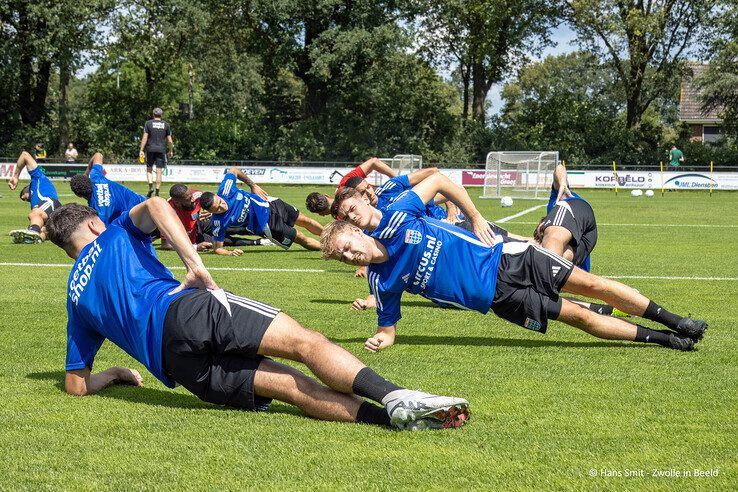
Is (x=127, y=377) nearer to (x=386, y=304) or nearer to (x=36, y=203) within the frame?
(x=386, y=304)

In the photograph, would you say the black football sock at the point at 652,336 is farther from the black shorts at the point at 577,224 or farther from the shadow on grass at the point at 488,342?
the black shorts at the point at 577,224

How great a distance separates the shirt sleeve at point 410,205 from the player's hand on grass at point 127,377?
7.04 feet

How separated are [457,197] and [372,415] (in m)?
→ 2.59

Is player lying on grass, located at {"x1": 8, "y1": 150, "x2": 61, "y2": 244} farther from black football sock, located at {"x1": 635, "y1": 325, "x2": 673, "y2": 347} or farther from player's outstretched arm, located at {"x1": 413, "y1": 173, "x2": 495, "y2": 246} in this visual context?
black football sock, located at {"x1": 635, "y1": 325, "x2": 673, "y2": 347}

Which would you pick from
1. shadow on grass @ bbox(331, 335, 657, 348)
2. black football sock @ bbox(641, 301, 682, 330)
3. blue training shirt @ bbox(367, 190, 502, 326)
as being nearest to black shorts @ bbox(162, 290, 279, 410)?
blue training shirt @ bbox(367, 190, 502, 326)

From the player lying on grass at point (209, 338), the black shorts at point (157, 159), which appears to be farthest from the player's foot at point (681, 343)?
the black shorts at point (157, 159)

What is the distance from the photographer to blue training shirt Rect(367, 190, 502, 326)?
6328 millimetres

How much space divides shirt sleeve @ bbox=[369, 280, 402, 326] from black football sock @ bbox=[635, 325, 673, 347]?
1.88 metres

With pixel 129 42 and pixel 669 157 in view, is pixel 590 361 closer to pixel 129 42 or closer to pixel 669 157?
pixel 669 157

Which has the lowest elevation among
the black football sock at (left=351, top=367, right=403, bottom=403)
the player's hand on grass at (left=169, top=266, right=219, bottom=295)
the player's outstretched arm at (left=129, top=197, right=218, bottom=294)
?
the black football sock at (left=351, top=367, right=403, bottom=403)

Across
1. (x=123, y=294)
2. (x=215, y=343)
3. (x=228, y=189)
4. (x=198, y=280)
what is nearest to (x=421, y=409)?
(x=215, y=343)

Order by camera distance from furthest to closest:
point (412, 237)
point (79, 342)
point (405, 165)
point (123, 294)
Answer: point (405, 165) < point (412, 237) < point (79, 342) < point (123, 294)

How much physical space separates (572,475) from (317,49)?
42.0 m

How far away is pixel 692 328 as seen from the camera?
660 centimetres
